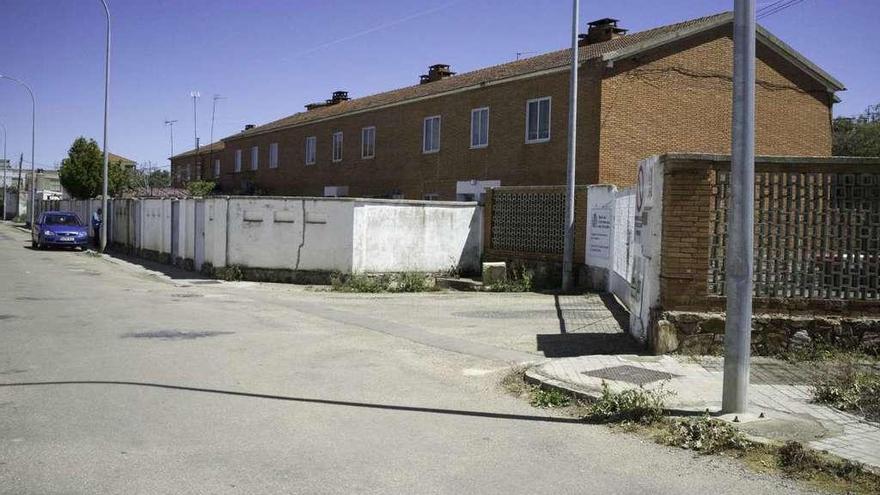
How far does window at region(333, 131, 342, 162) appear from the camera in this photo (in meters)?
37.4

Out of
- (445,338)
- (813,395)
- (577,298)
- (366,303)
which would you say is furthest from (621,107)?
(813,395)

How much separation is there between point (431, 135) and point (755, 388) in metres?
24.0

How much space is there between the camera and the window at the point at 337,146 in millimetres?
37406

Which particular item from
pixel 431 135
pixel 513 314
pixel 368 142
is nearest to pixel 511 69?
pixel 431 135

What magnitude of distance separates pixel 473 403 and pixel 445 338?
3.89m

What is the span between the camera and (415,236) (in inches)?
767

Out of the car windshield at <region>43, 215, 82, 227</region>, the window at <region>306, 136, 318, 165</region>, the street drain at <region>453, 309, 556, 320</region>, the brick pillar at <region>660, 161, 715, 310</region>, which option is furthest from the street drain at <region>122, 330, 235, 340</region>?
the window at <region>306, 136, 318, 165</region>

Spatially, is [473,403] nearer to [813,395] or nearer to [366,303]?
[813,395]

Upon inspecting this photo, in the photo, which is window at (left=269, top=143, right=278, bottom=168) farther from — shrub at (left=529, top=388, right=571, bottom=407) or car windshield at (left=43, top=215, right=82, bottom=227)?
shrub at (left=529, top=388, right=571, bottom=407)

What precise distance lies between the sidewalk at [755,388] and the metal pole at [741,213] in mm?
469

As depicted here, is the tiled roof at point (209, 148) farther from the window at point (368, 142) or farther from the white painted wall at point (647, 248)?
the white painted wall at point (647, 248)

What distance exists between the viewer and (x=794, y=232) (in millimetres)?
9164

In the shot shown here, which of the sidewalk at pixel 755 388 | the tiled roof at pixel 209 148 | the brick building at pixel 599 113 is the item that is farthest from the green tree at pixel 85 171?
the sidewalk at pixel 755 388

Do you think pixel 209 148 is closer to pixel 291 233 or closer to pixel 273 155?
pixel 273 155
